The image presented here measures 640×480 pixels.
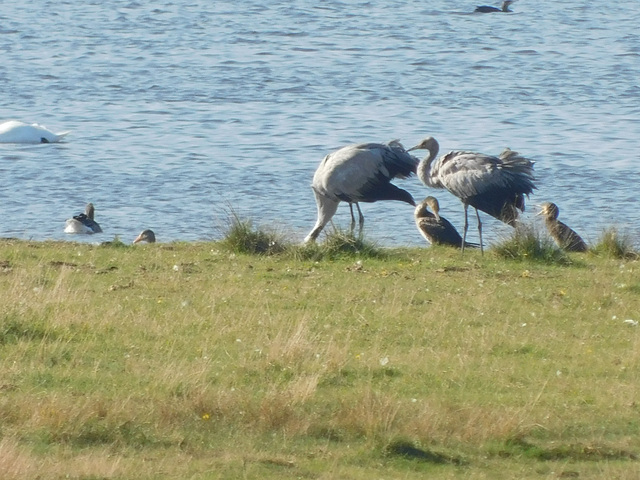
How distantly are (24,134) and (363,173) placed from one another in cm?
1233

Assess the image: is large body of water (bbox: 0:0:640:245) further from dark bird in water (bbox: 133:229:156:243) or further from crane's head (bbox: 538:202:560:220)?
dark bird in water (bbox: 133:229:156:243)

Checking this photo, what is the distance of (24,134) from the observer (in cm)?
2523

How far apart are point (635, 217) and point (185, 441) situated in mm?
13596

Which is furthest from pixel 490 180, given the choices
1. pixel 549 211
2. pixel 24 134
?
pixel 24 134

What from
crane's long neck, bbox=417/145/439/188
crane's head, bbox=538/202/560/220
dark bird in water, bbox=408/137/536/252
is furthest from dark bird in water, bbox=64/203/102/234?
crane's head, bbox=538/202/560/220

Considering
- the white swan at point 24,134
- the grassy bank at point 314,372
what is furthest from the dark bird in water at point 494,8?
the grassy bank at point 314,372

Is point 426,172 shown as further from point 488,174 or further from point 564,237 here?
point 564,237

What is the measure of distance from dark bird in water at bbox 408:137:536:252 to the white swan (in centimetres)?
1290

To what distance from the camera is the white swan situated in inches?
993

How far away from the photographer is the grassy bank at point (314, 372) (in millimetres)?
6996

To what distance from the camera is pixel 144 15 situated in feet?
152

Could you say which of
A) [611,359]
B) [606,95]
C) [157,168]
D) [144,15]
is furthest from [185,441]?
[144,15]

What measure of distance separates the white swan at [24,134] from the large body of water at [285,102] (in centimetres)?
20

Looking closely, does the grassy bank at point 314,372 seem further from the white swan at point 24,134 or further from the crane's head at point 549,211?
the white swan at point 24,134
